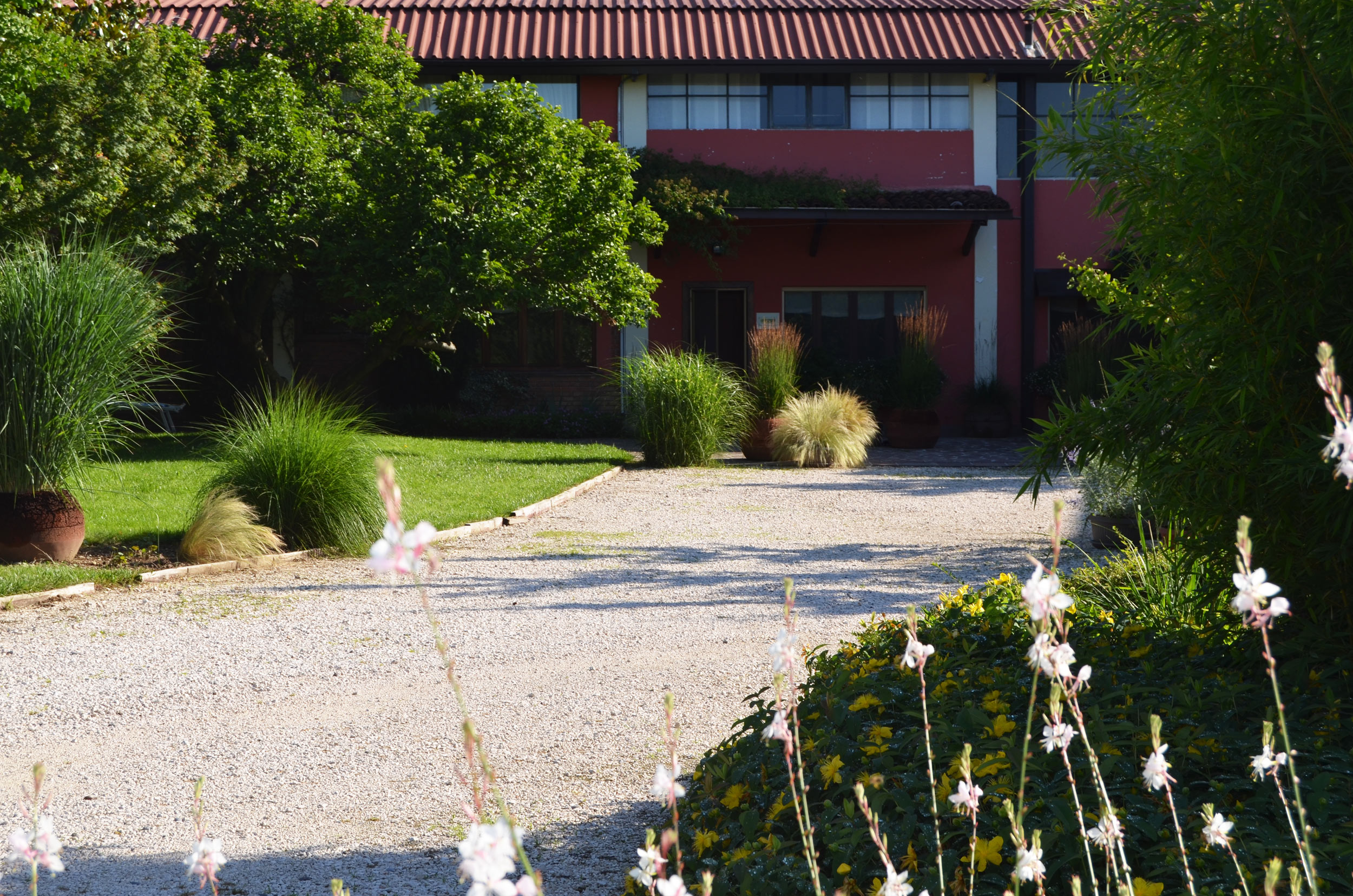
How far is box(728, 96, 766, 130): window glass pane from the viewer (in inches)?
730

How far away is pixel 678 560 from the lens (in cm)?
748

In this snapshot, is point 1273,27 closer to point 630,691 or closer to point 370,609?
point 630,691

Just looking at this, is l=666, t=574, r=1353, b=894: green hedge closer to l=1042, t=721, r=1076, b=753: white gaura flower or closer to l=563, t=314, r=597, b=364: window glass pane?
l=1042, t=721, r=1076, b=753: white gaura flower

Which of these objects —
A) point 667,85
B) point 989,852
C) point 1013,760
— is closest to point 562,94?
point 667,85

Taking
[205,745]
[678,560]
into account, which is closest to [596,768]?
[205,745]

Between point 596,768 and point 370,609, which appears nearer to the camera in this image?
point 596,768

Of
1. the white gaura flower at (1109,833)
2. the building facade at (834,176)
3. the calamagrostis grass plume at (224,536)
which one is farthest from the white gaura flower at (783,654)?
the building facade at (834,176)

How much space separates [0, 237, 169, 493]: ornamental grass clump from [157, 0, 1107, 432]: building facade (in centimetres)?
1152

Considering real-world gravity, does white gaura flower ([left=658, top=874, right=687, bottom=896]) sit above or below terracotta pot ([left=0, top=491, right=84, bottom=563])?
above

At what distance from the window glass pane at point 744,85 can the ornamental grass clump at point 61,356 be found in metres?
13.0

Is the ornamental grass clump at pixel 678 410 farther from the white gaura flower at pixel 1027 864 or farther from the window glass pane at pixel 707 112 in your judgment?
the white gaura flower at pixel 1027 864

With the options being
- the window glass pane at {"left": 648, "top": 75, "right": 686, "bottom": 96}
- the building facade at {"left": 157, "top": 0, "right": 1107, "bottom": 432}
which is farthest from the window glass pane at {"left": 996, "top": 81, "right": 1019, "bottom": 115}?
the window glass pane at {"left": 648, "top": 75, "right": 686, "bottom": 96}

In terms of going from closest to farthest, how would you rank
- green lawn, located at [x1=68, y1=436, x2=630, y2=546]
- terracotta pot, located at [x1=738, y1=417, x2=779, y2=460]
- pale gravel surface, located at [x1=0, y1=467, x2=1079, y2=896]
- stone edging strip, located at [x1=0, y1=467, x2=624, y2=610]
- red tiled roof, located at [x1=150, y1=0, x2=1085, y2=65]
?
pale gravel surface, located at [x1=0, y1=467, x2=1079, y2=896] → stone edging strip, located at [x1=0, y1=467, x2=624, y2=610] → green lawn, located at [x1=68, y1=436, x2=630, y2=546] → terracotta pot, located at [x1=738, y1=417, x2=779, y2=460] → red tiled roof, located at [x1=150, y1=0, x2=1085, y2=65]

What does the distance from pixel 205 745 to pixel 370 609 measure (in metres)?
2.11
